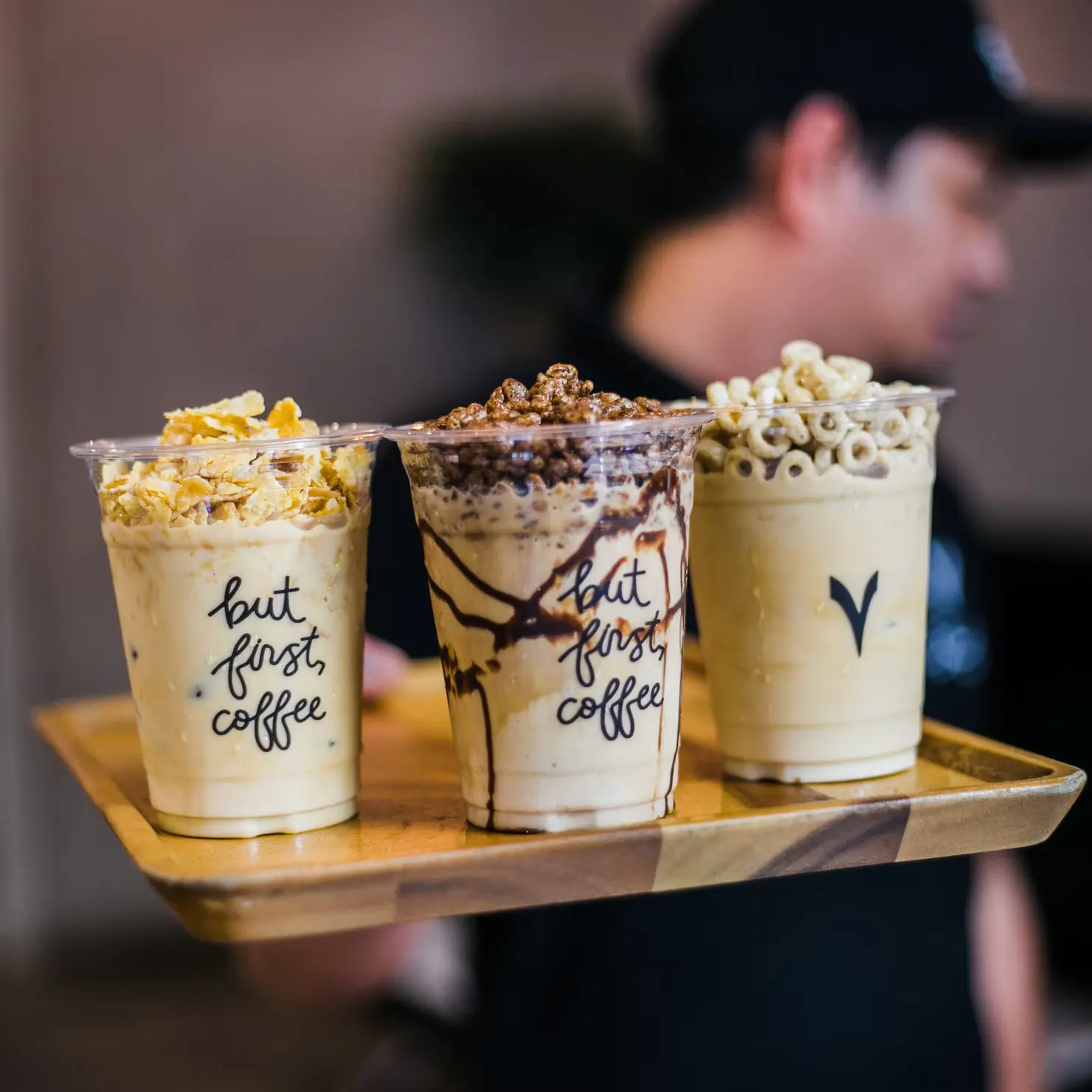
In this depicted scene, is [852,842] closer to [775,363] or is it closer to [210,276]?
[775,363]

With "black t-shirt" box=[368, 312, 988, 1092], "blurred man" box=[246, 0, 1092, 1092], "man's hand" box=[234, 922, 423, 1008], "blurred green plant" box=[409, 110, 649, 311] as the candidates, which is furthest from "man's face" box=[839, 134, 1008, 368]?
"blurred green plant" box=[409, 110, 649, 311]

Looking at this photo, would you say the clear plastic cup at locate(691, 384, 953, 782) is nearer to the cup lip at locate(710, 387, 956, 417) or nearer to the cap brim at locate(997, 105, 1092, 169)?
the cup lip at locate(710, 387, 956, 417)

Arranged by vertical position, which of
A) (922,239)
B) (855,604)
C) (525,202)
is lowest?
(855,604)

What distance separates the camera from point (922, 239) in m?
1.78

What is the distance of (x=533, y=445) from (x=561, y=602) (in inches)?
3.8

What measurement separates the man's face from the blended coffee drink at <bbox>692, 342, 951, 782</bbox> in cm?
88

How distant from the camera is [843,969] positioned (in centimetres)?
156

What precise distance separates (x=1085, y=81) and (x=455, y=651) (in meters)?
3.48

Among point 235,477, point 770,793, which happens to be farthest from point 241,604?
point 770,793

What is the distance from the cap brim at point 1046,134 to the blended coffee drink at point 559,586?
3.67 ft

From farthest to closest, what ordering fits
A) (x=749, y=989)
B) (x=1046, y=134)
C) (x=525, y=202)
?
(x=525, y=202)
(x=1046, y=134)
(x=749, y=989)

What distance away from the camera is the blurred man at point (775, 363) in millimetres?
1551

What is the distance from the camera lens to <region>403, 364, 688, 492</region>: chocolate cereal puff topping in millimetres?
775

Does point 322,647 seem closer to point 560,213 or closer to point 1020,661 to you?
point 1020,661
